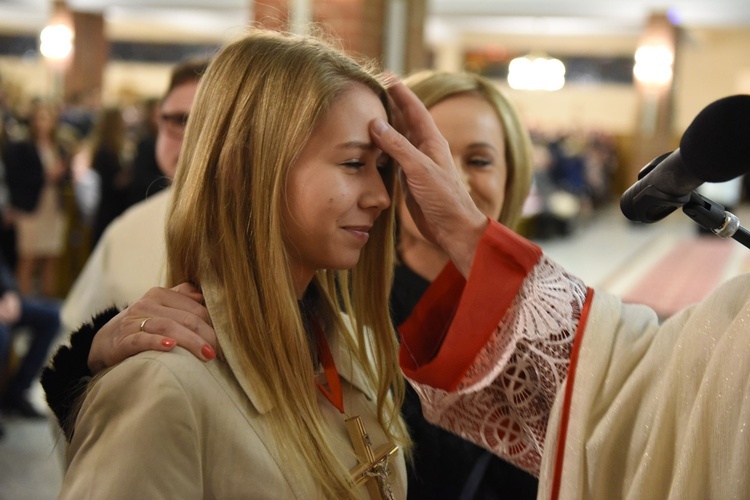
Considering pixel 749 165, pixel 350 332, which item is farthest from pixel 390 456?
pixel 749 165

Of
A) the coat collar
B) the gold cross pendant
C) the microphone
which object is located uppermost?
the microphone

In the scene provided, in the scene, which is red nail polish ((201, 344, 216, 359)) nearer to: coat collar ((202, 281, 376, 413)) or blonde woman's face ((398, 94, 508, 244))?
coat collar ((202, 281, 376, 413))

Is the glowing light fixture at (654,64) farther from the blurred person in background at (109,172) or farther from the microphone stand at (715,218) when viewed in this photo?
the microphone stand at (715,218)

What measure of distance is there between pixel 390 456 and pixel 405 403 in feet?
1.45

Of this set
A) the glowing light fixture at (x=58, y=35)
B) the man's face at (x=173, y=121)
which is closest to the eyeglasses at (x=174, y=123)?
the man's face at (x=173, y=121)

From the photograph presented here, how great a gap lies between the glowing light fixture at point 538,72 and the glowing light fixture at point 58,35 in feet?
27.3

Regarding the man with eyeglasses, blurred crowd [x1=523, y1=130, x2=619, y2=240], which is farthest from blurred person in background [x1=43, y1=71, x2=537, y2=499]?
blurred crowd [x1=523, y1=130, x2=619, y2=240]

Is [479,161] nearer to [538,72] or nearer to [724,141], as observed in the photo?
[724,141]

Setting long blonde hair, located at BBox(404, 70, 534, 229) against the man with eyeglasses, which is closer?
long blonde hair, located at BBox(404, 70, 534, 229)

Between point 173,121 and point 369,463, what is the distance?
170cm

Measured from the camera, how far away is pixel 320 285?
1.48 m

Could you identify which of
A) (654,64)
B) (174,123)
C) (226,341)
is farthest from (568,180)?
(226,341)

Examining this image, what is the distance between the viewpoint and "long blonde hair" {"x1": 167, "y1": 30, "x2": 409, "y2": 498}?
123 centimetres

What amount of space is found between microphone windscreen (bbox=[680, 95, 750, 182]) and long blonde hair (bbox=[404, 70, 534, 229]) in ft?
3.50
